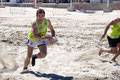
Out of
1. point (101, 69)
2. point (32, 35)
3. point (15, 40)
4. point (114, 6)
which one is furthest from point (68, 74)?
point (114, 6)

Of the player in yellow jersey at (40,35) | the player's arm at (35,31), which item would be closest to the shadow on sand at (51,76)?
the player in yellow jersey at (40,35)

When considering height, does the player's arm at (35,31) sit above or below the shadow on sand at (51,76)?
above

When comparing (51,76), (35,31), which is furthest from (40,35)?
(51,76)

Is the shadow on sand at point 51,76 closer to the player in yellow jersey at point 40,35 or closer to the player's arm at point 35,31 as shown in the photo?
the player in yellow jersey at point 40,35

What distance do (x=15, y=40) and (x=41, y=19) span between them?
13.3ft

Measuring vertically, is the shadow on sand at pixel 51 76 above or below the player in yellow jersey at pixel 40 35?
below

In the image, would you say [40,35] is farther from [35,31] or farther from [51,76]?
[51,76]

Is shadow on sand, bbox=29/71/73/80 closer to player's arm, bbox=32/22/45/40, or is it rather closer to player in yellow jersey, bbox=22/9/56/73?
player in yellow jersey, bbox=22/9/56/73

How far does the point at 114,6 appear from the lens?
26031mm

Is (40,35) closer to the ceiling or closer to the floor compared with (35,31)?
closer to the floor

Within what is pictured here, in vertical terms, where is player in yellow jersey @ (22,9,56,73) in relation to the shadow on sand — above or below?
above

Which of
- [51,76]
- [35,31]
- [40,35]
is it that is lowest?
[51,76]

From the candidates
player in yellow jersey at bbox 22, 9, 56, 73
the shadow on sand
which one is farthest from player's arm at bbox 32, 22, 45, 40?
the shadow on sand

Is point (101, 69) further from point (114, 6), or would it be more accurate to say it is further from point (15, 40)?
point (114, 6)
